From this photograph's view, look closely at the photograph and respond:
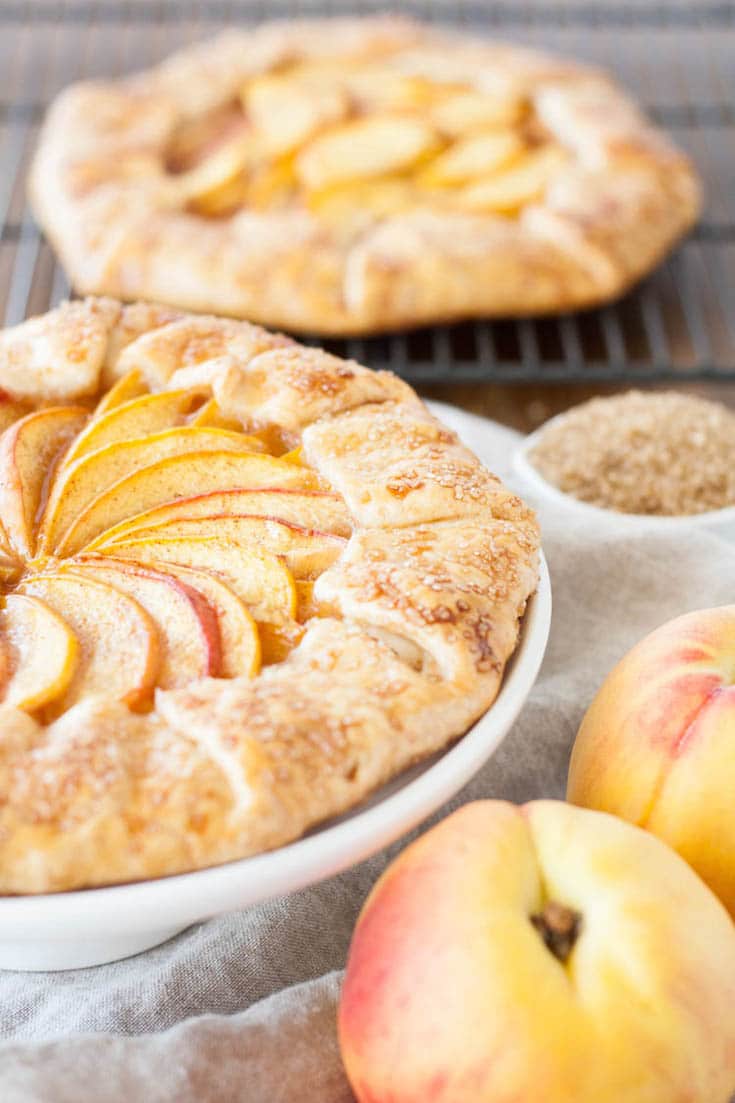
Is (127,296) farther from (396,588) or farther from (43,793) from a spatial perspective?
(43,793)

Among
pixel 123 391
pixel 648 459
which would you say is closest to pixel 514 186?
pixel 648 459

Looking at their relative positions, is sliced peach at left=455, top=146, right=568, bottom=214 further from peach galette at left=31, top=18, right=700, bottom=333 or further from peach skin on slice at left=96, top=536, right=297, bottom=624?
peach skin on slice at left=96, top=536, right=297, bottom=624

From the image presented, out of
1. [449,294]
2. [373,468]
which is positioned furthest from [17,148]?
[373,468]

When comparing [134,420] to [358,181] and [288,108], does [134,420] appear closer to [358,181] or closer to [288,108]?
[358,181]

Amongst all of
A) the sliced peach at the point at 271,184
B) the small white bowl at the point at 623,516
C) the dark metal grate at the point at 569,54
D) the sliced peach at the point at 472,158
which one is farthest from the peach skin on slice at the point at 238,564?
the sliced peach at the point at 472,158

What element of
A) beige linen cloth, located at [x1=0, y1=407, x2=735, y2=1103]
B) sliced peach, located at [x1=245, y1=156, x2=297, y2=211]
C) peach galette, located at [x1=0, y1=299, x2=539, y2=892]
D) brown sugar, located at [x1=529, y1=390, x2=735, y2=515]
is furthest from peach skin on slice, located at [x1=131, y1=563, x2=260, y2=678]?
sliced peach, located at [x1=245, y1=156, x2=297, y2=211]

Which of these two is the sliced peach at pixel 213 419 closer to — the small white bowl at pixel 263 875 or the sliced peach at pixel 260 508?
the sliced peach at pixel 260 508
